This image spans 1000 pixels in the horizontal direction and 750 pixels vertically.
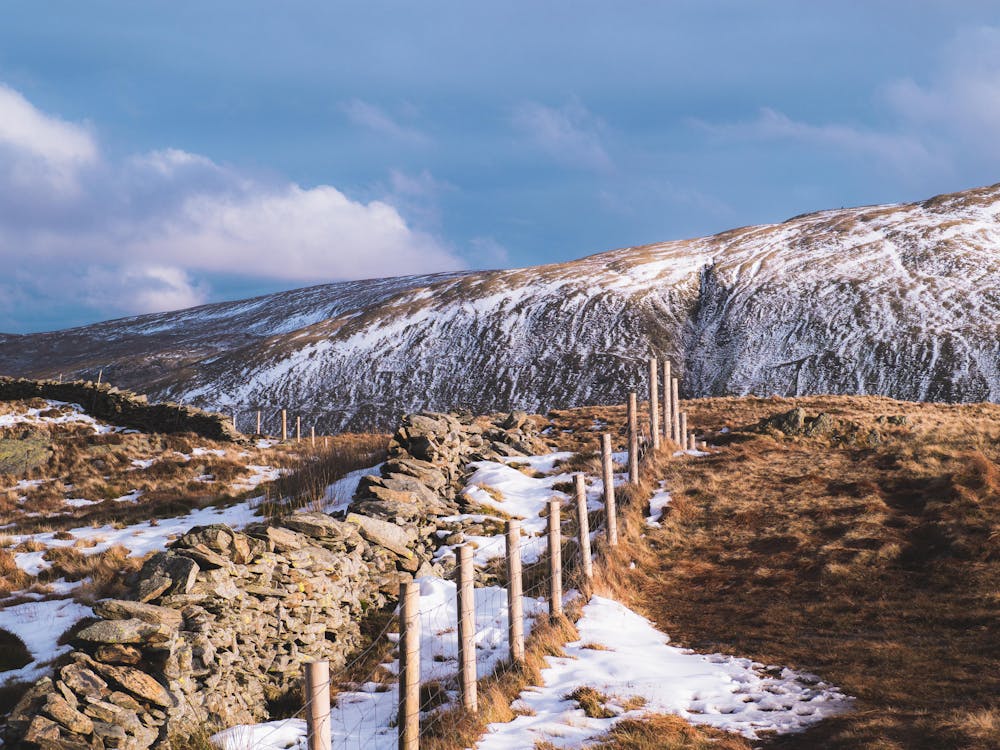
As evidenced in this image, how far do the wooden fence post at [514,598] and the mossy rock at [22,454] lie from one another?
22.1 meters

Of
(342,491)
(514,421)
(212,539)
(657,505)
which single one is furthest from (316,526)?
(514,421)

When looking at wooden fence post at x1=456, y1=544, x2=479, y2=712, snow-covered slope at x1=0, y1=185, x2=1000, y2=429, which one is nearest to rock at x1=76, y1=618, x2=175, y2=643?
wooden fence post at x1=456, y1=544, x2=479, y2=712

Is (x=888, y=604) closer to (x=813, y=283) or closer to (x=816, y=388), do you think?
(x=816, y=388)

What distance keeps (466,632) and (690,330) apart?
3126 inches

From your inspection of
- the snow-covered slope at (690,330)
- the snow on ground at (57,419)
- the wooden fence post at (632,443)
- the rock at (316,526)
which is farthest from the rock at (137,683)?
the snow-covered slope at (690,330)

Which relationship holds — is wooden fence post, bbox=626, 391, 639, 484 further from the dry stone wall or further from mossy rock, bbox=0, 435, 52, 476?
mossy rock, bbox=0, 435, 52, 476

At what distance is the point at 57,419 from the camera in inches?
1132

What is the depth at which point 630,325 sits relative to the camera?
8262 cm

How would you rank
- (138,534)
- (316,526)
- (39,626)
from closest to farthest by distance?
(39,626) → (316,526) → (138,534)

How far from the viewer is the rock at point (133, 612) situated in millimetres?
6980

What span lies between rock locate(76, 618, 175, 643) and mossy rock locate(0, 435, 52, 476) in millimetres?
20355

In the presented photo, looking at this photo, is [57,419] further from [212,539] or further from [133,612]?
[133,612]

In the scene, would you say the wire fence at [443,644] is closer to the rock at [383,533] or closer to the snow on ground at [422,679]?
the snow on ground at [422,679]

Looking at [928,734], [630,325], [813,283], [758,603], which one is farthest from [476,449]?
[813,283]
